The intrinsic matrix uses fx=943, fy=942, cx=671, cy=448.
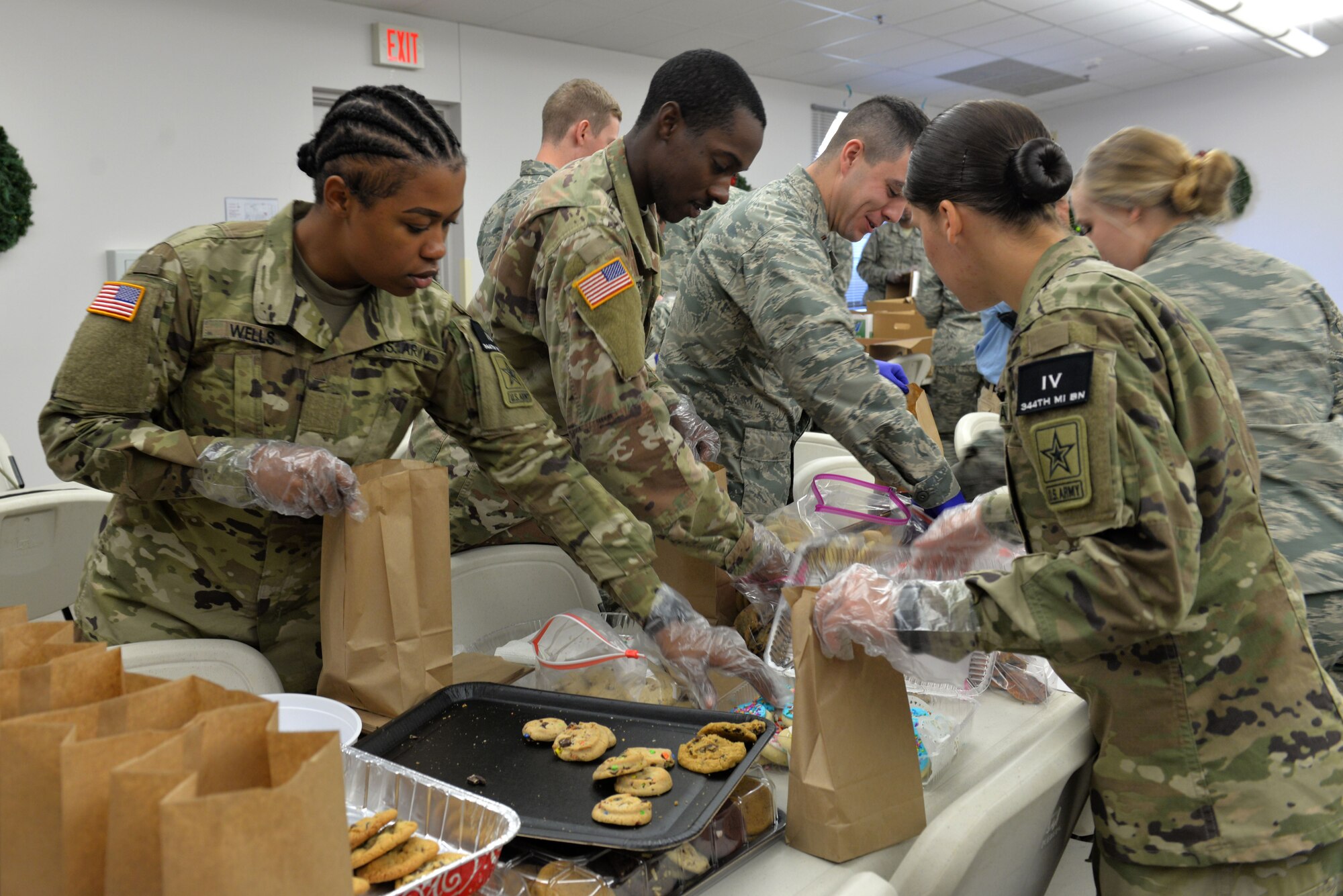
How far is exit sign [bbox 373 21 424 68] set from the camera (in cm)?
624

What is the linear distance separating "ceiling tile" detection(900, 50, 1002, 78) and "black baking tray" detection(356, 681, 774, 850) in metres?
8.28

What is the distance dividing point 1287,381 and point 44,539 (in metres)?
3.17

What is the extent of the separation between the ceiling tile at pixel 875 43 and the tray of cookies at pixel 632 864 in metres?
7.44

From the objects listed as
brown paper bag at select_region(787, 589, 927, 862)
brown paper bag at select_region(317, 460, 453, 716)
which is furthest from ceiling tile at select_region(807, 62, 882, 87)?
brown paper bag at select_region(787, 589, 927, 862)

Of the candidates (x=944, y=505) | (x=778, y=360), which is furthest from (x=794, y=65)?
(x=944, y=505)

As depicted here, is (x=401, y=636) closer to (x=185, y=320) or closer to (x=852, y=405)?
(x=185, y=320)

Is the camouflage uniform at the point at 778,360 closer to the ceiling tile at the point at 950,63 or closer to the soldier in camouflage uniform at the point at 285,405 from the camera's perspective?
the soldier in camouflage uniform at the point at 285,405

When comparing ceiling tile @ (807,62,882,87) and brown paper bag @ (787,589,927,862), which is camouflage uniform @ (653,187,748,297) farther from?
ceiling tile @ (807,62,882,87)

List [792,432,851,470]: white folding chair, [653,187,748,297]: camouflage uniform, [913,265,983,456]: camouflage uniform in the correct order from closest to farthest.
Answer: [792,432,851,470]: white folding chair, [653,187,748,297]: camouflage uniform, [913,265,983,456]: camouflage uniform

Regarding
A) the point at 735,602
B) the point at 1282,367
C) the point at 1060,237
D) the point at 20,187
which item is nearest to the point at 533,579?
the point at 735,602

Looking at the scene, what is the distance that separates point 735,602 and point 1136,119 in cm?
1152

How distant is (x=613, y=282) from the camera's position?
154 centimetres

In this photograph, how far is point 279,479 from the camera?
125 centimetres

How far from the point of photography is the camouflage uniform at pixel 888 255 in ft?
20.4
